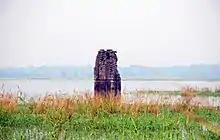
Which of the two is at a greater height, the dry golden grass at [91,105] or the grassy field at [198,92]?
the grassy field at [198,92]

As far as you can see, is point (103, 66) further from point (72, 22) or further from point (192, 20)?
point (192, 20)

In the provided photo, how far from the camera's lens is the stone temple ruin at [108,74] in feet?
16.7

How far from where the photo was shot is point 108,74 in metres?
5.25

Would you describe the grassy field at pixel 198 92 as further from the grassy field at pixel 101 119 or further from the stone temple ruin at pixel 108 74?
the stone temple ruin at pixel 108 74

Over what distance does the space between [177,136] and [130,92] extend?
0.56 meters

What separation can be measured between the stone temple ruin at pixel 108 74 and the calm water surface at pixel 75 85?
6 centimetres

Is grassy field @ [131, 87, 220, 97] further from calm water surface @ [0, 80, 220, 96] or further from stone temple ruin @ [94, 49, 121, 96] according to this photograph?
stone temple ruin @ [94, 49, 121, 96]

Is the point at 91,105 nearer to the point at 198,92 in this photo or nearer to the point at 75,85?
the point at 75,85

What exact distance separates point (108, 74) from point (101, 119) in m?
0.44

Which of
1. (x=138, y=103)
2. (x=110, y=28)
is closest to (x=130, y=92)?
(x=138, y=103)

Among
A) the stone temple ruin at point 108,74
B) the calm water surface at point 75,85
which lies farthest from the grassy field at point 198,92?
the stone temple ruin at point 108,74

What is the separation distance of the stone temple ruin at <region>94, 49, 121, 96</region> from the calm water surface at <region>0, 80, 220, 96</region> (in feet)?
0.19

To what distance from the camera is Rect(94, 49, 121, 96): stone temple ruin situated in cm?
510

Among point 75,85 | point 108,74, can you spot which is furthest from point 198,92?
point 75,85
